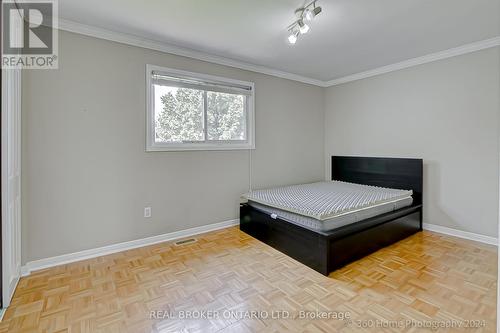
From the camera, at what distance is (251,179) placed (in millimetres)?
3949

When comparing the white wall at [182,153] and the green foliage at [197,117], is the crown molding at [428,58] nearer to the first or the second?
the white wall at [182,153]

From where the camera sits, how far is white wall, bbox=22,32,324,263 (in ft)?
8.00

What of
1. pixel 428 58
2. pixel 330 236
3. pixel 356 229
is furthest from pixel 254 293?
pixel 428 58

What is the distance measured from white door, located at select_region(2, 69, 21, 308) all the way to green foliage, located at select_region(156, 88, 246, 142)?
1329 millimetres

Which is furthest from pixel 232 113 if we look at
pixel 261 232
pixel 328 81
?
pixel 328 81

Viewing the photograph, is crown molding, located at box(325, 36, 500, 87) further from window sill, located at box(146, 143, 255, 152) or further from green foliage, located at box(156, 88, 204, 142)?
green foliage, located at box(156, 88, 204, 142)

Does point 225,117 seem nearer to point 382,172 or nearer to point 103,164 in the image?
point 103,164

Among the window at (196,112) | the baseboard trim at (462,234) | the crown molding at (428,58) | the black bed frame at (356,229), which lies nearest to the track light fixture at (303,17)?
the window at (196,112)

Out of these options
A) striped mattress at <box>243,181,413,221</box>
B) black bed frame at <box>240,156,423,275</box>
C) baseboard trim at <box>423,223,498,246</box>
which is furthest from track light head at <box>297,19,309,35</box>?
baseboard trim at <box>423,223,498,246</box>

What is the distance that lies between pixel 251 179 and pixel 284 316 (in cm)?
236

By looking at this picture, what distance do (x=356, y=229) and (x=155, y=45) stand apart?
3.18m

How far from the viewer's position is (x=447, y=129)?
11.0 ft

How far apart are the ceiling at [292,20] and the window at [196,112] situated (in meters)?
0.42

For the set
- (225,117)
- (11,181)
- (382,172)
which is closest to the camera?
(11,181)
